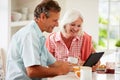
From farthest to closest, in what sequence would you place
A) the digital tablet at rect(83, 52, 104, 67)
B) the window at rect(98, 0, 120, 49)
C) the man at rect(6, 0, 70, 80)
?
the window at rect(98, 0, 120, 49) < the digital tablet at rect(83, 52, 104, 67) < the man at rect(6, 0, 70, 80)

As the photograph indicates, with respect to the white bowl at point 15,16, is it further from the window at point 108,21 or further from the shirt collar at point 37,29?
the window at point 108,21

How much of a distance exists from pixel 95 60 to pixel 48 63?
0.44m

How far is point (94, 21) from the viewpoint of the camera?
516 cm

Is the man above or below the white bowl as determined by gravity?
below

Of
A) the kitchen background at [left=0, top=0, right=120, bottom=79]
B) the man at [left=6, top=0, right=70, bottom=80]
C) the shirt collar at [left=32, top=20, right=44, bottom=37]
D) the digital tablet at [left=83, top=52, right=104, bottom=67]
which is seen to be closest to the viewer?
the man at [left=6, top=0, right=70, bottom=80]

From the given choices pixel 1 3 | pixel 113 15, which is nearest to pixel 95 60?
pixel 1 3

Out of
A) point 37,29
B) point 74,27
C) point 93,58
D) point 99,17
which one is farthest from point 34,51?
point 99,17

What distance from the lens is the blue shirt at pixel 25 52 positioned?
6.15ft

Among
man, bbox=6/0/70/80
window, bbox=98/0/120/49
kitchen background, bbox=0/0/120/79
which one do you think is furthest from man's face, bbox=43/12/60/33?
window, bbox=98/0/120/49

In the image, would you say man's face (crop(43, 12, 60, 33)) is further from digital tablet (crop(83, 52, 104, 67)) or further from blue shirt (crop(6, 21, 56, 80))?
digital tablet (crop(83, 52, 104, 67))

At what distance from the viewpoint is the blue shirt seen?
1.87m

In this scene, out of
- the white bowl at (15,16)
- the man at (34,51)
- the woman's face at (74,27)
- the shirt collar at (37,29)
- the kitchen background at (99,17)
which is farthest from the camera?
the kitchen background at (99,17)

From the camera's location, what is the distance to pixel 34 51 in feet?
6.16

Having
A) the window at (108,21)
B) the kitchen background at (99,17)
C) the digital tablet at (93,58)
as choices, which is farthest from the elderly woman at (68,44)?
the window at (108,21)
